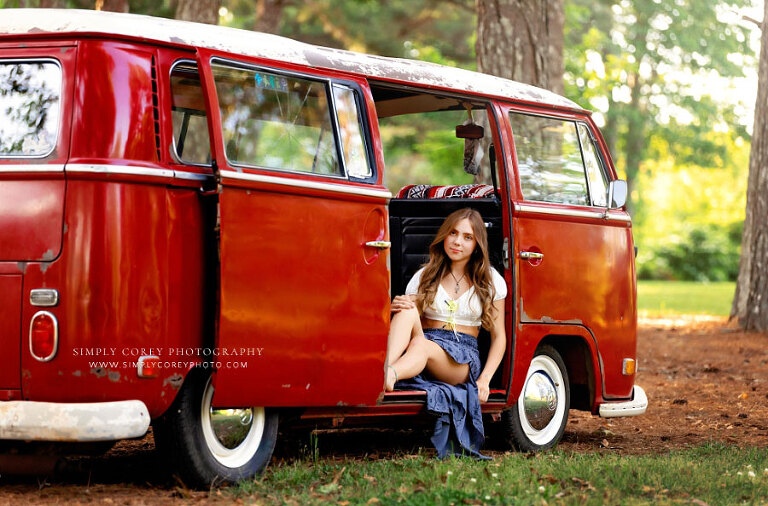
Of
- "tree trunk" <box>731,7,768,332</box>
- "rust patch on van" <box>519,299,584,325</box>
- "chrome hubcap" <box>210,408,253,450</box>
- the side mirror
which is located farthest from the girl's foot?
"tree trunk" <box>731,7,768,332</box>

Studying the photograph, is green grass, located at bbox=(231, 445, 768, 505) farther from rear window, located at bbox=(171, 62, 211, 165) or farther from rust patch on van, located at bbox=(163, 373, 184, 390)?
rear window, located at bbox=(171, 62, 211, 165)

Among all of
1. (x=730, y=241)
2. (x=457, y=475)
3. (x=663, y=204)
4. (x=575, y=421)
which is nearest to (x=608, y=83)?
(x=575, y=421)

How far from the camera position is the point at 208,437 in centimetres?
542

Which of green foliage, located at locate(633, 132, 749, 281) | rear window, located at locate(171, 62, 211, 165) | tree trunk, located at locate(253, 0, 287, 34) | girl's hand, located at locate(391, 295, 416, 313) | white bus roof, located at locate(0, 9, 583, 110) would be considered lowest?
girl's hand, located at locate(391, 295, 416, 313)

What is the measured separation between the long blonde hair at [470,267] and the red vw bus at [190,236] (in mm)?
802

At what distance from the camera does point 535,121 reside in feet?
24.2

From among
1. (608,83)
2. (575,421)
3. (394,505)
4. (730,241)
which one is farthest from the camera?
(730,241)

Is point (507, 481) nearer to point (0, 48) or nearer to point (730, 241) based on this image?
point (0, 48)

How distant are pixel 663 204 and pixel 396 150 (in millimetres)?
27957

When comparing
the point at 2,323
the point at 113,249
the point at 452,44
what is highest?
Answer: the point at 452,44

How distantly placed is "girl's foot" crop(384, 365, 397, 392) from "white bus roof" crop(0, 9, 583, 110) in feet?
5.57

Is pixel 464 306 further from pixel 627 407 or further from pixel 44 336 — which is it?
pixel 44 336

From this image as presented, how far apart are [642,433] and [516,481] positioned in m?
2.97

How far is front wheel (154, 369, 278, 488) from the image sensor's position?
17.4 feet
